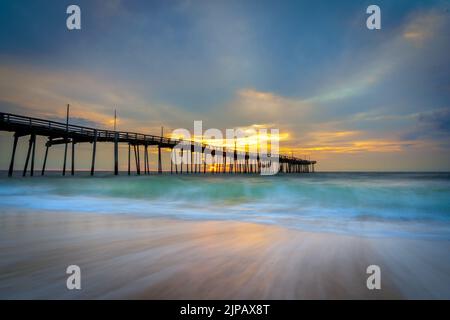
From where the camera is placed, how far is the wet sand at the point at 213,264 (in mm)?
2928

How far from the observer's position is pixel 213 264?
3.76 m

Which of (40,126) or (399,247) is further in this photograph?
(40,126)

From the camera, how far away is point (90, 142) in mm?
30188

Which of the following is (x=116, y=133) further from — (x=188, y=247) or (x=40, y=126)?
(x=188, y=247)

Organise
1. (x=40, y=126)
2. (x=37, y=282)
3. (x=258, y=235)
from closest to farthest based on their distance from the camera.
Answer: (x=37, y=282), (x=258, y=235), (x=40, y=126)

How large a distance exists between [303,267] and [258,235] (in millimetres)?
2140

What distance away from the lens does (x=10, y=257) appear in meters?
4.02

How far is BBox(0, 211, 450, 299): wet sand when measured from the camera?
2928 mm
